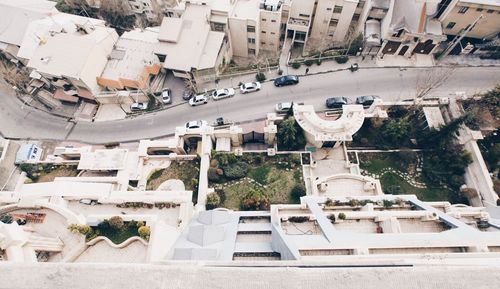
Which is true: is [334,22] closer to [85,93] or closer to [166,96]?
[166,96]

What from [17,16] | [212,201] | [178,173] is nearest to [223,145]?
[178,173]

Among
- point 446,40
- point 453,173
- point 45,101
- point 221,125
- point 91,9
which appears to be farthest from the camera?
point 91,9

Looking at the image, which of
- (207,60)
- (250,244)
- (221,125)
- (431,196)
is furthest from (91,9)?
(431,196)

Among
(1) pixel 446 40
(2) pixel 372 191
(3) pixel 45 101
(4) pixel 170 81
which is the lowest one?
(2) pixel 372 191

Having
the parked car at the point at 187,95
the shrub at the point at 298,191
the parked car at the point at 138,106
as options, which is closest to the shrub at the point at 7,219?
the parked car at the point at 138,106

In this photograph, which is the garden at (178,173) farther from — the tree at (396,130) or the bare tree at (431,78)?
the bare tree at (431,78)

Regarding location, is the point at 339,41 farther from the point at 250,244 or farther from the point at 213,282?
the point at 213,282
